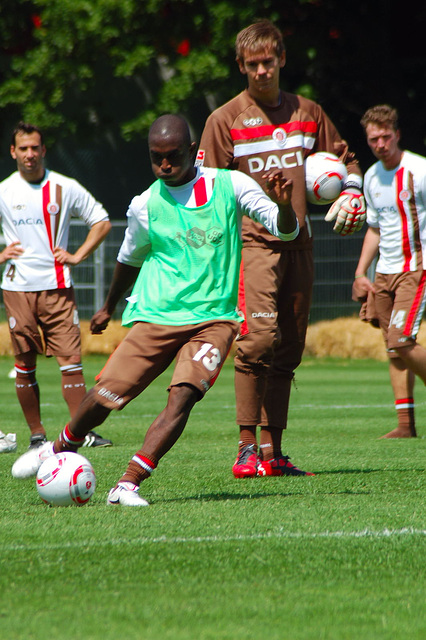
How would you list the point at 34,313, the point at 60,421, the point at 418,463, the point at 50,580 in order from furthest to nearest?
the point at 60,421 < the point at 34,313 < the point at 418,463 < the point at 50,580

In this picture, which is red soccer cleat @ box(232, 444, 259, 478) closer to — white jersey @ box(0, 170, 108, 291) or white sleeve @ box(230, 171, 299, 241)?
white sleeve @ box(230, 171, 299, 241)

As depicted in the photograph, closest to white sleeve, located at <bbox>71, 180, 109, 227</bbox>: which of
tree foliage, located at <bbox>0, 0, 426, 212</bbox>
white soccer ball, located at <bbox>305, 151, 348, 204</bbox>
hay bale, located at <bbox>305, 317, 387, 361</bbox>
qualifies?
white soccer ball, located at <bbox>305, 151, 348, 204</bbox>

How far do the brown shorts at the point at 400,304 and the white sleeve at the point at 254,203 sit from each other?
9.39ft

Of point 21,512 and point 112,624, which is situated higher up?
point 112,624

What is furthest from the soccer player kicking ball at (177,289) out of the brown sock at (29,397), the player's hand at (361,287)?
the player's hand at (361,287)

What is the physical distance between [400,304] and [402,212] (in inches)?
31.7

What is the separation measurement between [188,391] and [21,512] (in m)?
0.97

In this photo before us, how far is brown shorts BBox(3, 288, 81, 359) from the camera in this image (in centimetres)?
845

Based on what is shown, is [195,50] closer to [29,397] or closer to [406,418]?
[406,418]

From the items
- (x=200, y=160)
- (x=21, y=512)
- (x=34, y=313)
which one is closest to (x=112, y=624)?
(x=21, y=512)

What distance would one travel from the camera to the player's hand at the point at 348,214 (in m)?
5.75

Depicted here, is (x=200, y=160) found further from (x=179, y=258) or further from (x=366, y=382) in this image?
(x=366, y=382)

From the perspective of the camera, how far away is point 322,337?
67.5ft

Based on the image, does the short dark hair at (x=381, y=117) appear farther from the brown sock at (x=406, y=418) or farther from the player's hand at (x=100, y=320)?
the player's hand at (x=100, y=320)
